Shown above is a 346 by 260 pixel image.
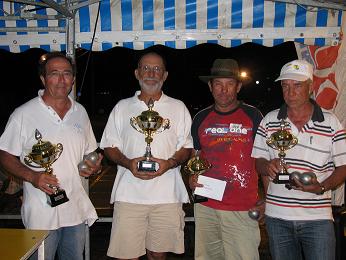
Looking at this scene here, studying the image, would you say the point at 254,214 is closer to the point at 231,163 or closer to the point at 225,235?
the point at 225,235

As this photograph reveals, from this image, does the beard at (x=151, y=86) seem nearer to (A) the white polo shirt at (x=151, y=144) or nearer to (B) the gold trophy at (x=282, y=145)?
(A) the white polo shirt at (x=151, y=144)

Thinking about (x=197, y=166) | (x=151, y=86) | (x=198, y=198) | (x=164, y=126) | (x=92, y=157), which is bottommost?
(x=198, y=198)

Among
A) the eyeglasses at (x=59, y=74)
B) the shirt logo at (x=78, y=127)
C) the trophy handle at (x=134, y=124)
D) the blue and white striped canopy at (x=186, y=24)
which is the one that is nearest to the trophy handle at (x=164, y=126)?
the trophy handle at (x=134, y=124)

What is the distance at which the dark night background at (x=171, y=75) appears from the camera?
144ft

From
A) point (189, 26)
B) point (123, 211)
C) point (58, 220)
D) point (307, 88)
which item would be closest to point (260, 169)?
point (307, 88)

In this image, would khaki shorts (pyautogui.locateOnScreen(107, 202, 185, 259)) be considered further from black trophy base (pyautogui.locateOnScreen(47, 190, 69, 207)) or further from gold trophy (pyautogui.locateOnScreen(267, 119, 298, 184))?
gold trophy (pyautogui.locateOnScreen(267, 119, 298, 184))

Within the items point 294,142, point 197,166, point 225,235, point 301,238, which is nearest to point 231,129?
point 197,166

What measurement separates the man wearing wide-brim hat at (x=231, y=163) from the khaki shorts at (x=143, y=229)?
1.25ft

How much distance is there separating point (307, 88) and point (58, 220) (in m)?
2.61

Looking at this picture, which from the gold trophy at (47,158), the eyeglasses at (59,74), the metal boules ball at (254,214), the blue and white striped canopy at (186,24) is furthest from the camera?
the blue and white striped canopy at (186,24)

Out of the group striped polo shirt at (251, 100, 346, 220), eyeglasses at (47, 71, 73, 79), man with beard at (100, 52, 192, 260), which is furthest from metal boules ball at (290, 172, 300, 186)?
eyeglasses at (47, 71, 73, 79)

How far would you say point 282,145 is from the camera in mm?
3473

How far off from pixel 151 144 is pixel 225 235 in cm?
124

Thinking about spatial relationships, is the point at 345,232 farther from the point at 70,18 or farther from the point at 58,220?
the point at 70,18
